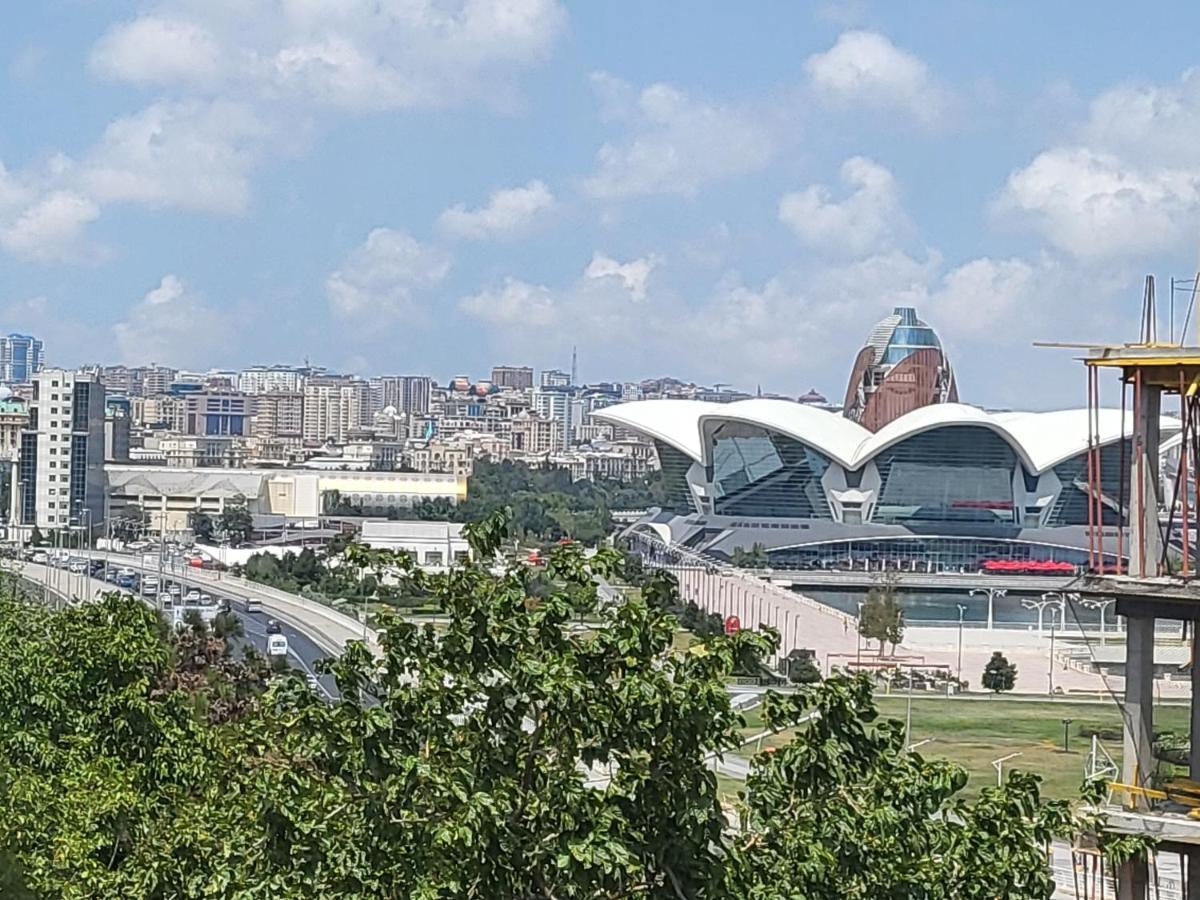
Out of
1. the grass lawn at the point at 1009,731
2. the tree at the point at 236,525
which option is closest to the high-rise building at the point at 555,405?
the tree at the point at 236,525

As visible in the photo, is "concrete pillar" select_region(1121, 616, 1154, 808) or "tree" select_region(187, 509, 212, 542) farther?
"tree" select_region(187, 509, 212, 542)

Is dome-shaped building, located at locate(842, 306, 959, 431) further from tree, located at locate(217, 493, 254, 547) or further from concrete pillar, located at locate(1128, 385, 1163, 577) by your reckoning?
concrete pillar, located at locate(1128, 385, 1163, 577)

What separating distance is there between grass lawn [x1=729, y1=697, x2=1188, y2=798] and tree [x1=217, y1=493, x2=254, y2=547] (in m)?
45.8

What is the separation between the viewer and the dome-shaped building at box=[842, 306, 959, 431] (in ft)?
259

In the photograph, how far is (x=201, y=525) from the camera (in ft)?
267

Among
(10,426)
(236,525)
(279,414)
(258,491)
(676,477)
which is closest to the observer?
(676,477)

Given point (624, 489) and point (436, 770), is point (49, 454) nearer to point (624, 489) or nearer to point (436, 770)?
point (624, 489)

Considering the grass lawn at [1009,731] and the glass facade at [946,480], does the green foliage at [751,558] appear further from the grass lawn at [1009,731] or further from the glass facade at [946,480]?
the grass lawn at [1009,731]

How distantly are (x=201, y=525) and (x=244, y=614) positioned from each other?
114 ft

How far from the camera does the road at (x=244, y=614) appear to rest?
36781 mm

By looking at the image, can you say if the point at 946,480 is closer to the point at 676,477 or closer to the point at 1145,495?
the point at 676,477

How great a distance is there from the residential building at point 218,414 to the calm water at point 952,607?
107 meters

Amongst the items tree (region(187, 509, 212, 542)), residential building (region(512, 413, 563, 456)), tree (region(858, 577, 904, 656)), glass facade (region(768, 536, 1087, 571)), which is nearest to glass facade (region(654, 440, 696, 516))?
glass facade (region(768, 536, 1087, 571))

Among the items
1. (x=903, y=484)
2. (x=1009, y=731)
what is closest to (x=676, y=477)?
(x=903, y=484)
